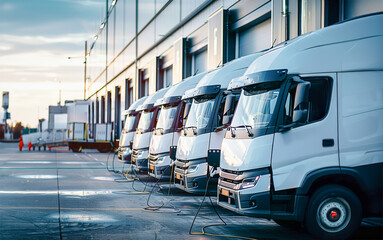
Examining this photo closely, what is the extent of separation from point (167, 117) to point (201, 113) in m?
3.67

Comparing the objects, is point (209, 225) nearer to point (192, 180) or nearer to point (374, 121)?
point (192, 180)

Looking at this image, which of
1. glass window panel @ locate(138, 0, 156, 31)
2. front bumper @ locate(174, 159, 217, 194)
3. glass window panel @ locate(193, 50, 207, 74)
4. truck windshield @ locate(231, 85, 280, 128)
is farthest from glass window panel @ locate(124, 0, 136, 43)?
truck windshield @ locate(231, 85, 280, 128)

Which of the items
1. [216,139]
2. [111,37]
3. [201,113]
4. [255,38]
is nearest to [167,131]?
[201,113]

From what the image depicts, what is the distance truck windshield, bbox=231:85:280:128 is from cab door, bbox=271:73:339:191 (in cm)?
23

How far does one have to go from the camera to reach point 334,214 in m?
8.62

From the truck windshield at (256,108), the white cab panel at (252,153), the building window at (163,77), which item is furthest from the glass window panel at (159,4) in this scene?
the white cab panel at (252,153)

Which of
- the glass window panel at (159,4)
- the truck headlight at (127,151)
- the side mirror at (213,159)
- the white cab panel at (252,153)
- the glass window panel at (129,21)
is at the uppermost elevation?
the glass window panel at (129,21)

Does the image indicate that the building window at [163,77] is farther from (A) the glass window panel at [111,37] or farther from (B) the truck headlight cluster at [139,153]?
(A) the glass window panel at [111,37]

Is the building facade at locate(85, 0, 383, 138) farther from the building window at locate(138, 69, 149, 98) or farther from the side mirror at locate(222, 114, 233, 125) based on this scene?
the side mirror at locate(222, 114, 233, 125)

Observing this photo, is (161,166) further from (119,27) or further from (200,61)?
(119,27)

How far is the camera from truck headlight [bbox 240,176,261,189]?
351 inches

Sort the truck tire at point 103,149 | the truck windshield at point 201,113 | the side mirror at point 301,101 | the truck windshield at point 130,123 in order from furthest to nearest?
the truck tire at point 103,149 < the truck windshield at point 130,123 < the truck windshield at point 201,113 < the side mirror at point 301,101

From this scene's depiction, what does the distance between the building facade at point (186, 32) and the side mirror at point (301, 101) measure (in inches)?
199

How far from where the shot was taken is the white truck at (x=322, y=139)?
8664 millimetres
